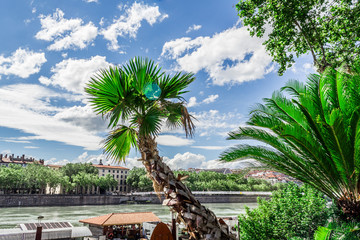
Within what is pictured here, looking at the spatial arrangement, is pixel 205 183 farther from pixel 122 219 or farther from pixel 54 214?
pixel 122 219

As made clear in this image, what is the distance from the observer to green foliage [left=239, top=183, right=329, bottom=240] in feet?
18.5

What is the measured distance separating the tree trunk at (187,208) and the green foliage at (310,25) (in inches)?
280

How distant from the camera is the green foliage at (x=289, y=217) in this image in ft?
18.5

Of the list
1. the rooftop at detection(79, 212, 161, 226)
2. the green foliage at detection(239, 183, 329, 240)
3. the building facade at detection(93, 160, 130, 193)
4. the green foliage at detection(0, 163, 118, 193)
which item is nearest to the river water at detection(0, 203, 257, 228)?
the green foliage at detection(0, 163, 118, 193)

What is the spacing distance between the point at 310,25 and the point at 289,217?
689 cm

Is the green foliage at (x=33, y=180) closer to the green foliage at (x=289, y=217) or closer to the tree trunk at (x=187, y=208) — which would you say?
the green foliage at (x=289, y=217)

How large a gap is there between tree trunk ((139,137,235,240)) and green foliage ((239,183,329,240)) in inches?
126

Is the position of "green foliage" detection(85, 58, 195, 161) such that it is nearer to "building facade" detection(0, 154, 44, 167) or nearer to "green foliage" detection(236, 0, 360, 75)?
"green foliage" detection(236, 0, 360, 75)

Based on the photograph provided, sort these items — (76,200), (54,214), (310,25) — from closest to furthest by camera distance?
(310,25) → (54,214) → (76,200)

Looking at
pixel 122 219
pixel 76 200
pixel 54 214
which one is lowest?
pixel 54 214

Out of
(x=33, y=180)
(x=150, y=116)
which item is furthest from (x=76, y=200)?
(x=150, y=116)

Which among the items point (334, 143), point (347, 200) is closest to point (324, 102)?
point (334, 143)

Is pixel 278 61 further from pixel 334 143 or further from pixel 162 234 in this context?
pixel 162 234

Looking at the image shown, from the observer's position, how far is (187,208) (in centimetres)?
325
